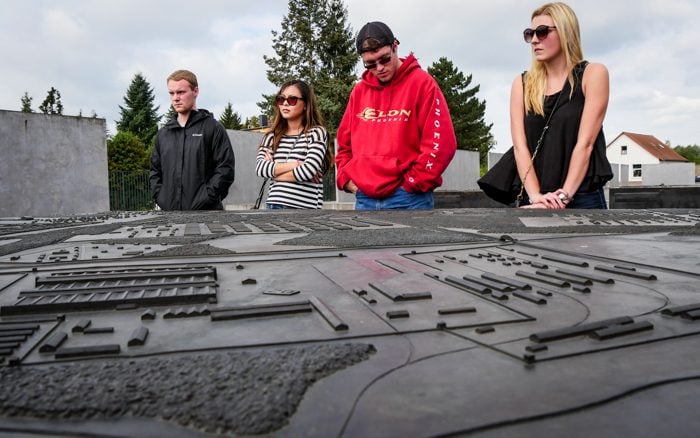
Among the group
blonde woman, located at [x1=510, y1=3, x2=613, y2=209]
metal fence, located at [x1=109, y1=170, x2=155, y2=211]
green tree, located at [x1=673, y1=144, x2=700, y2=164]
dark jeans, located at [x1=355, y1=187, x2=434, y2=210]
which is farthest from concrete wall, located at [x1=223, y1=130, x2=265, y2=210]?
green tree, located at [x1=673, y1=144, x2=700, y2=164]

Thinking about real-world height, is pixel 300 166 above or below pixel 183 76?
below

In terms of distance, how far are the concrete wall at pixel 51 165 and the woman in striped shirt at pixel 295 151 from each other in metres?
8.64

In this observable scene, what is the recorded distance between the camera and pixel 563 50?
3492mm

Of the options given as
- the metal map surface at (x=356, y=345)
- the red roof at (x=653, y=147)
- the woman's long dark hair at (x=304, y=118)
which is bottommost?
the metal map surface at (x=356, y=345)

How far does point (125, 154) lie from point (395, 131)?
2669 cm

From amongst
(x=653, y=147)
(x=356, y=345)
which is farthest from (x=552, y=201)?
(x=653, y=147)

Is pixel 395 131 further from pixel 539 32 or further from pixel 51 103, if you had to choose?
pixel 51 103

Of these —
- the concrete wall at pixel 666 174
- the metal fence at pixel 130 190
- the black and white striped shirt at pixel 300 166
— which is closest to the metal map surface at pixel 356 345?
the black and white striped shirt at pixel 300 166

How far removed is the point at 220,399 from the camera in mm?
701

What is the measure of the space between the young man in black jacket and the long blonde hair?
99.4 inches

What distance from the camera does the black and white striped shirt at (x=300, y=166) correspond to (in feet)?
14.1

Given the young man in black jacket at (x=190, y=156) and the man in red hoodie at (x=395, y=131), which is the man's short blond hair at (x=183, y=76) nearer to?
the young man in black jacket at (x=190, y=156)

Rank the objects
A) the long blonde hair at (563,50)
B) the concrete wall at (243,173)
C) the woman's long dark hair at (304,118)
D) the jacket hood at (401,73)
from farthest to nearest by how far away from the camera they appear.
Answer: the concrete wall at (243,173) < the woman's long dark hair at (304,118) < the jacket hood at (401,73) < the long blonde hair at (563,50)

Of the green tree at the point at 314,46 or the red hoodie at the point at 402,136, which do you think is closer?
the red hoodie at the point at 402,136
